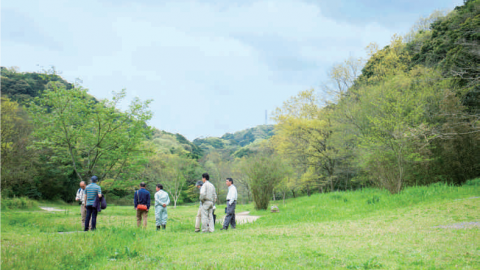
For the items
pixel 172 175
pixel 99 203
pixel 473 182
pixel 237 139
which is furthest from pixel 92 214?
pixel 237 139

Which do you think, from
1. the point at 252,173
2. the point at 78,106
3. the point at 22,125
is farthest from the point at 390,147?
the point at 22,125

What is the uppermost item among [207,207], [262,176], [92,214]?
[262,176]

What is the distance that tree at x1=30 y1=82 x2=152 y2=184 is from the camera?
15.9 metres

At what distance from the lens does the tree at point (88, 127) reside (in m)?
15.9

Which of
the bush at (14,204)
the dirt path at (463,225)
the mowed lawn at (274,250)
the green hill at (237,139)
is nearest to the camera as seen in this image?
the mowed lawn at (274,250)

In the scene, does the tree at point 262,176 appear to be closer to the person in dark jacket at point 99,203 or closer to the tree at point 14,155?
the person in dark jacket at point 99,203

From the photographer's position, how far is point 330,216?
11578 mm

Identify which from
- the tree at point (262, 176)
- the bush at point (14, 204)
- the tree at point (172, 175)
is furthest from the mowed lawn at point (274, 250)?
the tree at point (172, 175)

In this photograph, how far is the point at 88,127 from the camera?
17.1 m

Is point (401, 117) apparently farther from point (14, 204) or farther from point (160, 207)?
point (14, 204)

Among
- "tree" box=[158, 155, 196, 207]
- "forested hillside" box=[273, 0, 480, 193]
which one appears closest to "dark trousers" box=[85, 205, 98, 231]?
"forested hillside" box=[273, 0, 480, 193]

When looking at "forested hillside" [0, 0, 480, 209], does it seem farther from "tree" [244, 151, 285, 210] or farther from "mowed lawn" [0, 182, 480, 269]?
"mowed lawn" [0, 182, 480, 269]

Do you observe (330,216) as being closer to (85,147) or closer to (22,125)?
(85,147)

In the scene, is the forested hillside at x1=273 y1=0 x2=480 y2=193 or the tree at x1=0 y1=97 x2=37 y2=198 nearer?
the forested hillside at x1=273 y1=0 x2=480 y2=193
